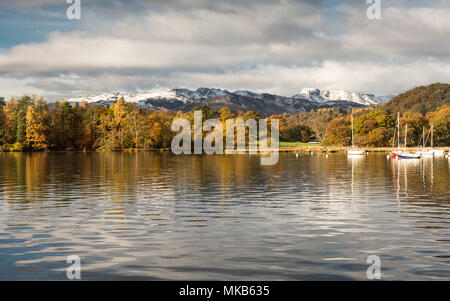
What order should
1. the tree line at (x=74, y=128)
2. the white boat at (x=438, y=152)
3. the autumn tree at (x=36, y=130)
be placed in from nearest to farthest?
the white boat at (x=438, y=152)
the autumn tree at (x=36, y=130)
the tree line at (x=74, y=128)

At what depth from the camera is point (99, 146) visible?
19000 centimetres

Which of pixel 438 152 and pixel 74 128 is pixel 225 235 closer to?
pixel 438 152

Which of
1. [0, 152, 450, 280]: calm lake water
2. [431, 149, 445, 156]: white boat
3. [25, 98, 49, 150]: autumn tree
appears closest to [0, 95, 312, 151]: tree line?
[25, 98, 49, 150]: autumn tree

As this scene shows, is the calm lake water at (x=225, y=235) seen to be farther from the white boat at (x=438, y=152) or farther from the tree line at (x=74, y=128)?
the tree line at (x=74, y=128)

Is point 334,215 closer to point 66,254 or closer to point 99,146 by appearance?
point 66,254

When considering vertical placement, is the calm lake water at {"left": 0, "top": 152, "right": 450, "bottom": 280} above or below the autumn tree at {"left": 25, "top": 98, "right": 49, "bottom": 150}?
below

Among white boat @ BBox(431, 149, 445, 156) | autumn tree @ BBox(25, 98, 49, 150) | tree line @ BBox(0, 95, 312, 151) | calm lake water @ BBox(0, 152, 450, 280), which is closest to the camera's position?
calm lake water @ BBox(0, 152, 450, 280)

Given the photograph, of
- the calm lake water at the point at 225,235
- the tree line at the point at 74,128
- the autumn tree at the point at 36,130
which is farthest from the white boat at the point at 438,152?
the autumn tree at the point at 36,130

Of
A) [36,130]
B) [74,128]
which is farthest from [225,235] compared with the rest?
[74,128]

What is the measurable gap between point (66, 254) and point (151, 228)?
19.4ft

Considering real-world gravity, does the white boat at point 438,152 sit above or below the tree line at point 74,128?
below

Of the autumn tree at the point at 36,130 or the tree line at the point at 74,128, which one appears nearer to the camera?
the autumn tree at the point at 36,130

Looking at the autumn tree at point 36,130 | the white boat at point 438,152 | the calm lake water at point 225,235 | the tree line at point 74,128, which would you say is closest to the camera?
the calm lake water at point 225,235

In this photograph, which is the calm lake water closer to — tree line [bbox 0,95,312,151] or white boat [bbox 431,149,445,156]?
white boat [bbox 431,149,445,156]
